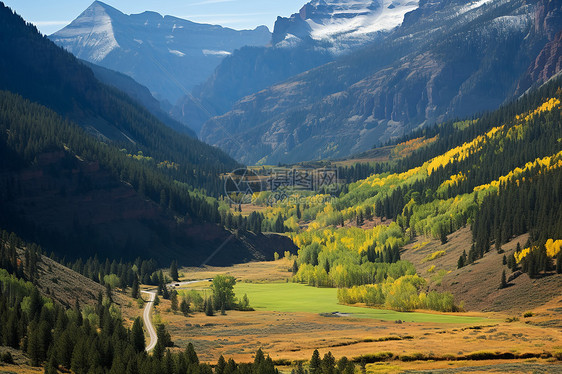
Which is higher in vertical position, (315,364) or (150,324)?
(150,324)

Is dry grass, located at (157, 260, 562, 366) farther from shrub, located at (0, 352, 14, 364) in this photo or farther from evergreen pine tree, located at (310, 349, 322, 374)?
shrub, located at (0, 352, 14, 364)

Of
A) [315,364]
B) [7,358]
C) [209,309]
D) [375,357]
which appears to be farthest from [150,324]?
[7,358]

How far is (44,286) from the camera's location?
494ft

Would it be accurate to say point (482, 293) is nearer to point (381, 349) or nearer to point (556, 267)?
point (556, 267)

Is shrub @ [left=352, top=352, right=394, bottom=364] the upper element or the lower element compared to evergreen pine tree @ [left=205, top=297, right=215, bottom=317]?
lower

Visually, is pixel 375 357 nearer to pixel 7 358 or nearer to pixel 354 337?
pixel 354 337

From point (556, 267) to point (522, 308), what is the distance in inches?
508

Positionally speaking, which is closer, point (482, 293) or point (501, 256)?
point (482, 293)

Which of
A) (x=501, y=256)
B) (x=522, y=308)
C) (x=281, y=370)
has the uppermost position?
(x=501, y=256)

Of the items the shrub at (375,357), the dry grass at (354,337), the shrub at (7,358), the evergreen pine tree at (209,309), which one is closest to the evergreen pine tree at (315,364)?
the dry grass at (354,337)

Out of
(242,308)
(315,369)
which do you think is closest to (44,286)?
(242,308)

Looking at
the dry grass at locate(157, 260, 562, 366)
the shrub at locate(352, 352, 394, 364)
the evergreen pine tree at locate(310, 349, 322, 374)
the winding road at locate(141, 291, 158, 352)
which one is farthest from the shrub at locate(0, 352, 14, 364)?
the shrub at locate(352, 352, 394, 364)

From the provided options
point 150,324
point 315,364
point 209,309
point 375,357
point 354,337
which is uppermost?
point 209,309

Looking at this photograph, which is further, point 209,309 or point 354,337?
point 209,309
